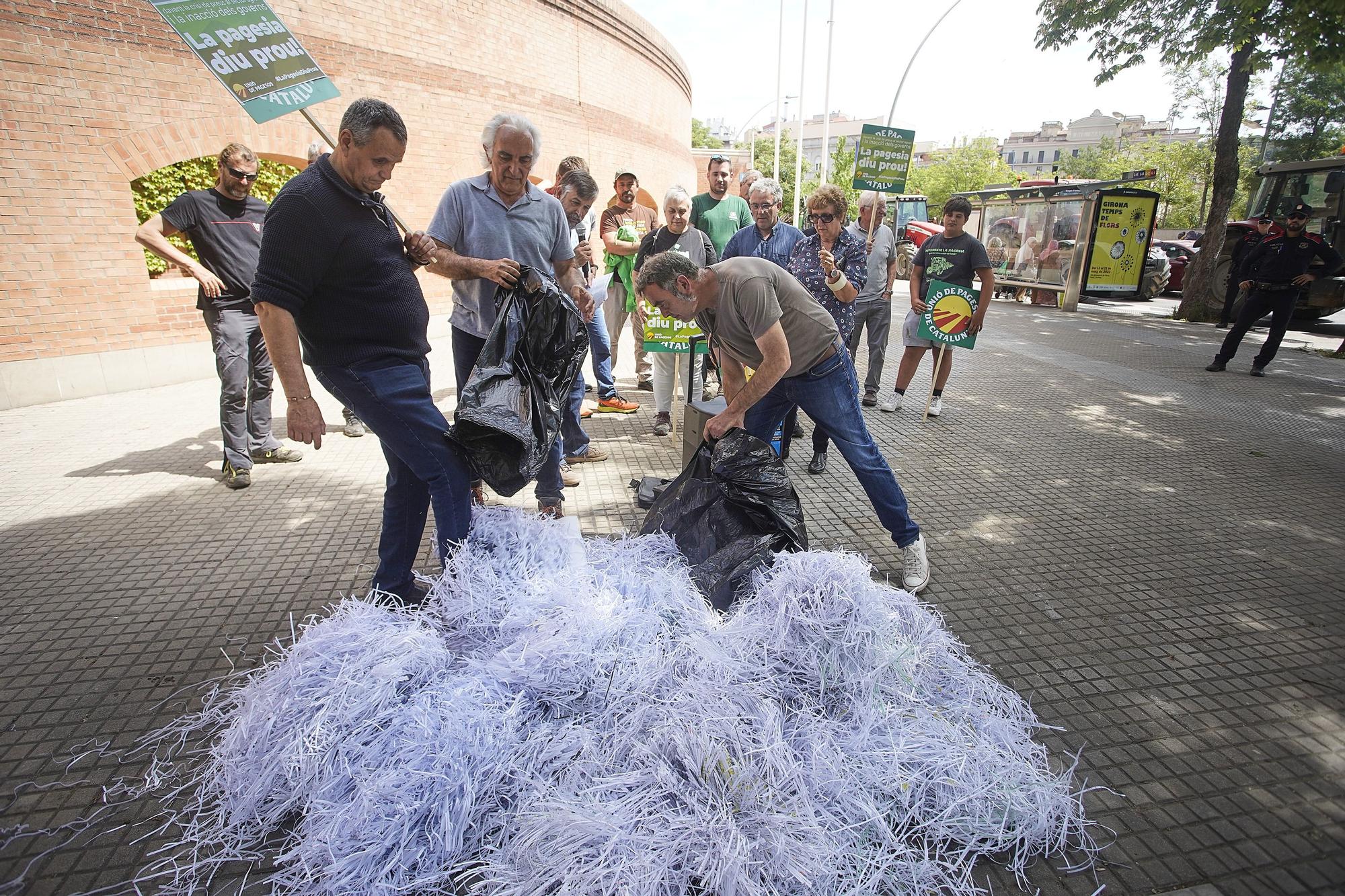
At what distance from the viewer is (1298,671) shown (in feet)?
9.65

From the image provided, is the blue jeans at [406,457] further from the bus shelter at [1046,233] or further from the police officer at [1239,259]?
the bus shelter at [1046,233]

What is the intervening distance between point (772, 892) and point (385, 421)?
2130 mm

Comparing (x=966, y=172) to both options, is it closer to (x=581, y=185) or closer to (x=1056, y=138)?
(x=581, y=185)

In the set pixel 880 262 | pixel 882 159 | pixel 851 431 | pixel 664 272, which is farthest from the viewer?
pixel 882 159

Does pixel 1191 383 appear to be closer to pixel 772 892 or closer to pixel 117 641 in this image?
pixel 772 892

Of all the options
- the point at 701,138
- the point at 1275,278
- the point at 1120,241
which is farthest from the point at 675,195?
the point at 701,138

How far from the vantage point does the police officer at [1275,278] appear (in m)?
8.29

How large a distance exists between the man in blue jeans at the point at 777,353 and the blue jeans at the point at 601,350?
261cm

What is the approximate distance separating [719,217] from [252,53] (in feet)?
13.4

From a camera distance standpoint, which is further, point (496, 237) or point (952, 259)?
point (952, 259)

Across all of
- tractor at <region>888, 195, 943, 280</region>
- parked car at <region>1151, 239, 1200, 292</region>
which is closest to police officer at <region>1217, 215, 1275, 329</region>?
tractor at <region>888, 195, 943, 280</region>

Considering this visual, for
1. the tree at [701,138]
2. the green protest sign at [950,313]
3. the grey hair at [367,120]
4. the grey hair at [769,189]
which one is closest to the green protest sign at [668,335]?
the grey hair at [769,189]

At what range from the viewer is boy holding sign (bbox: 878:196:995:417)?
5938mm

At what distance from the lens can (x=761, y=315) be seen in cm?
304
